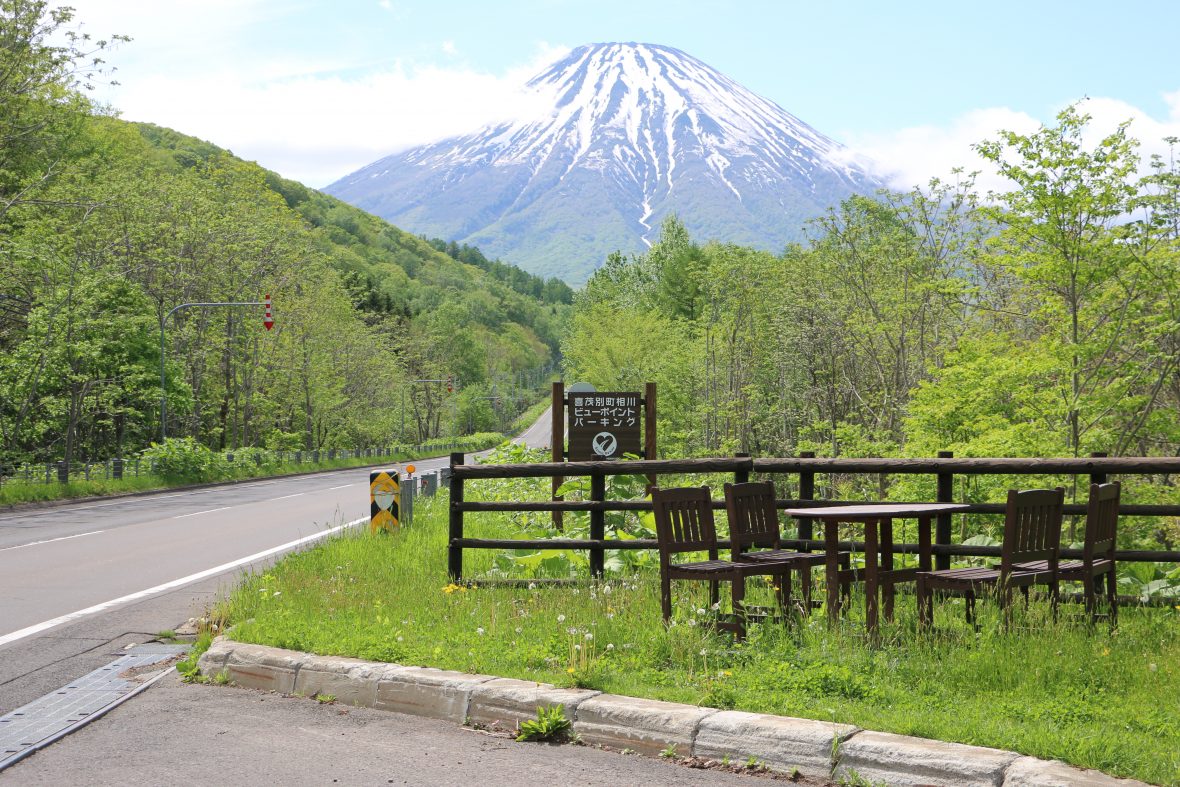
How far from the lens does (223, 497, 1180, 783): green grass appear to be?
538 cm

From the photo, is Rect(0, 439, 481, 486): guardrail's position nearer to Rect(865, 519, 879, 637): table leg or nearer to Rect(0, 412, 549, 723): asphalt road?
Rect(0, 412, 549, 723): asphalt road

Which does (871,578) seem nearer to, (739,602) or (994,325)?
(739,602)

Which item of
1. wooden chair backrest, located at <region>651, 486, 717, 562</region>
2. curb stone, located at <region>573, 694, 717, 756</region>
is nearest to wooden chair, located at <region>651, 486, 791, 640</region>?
wooden chair backrest, located at <region>651, 486, 717, 562</region>

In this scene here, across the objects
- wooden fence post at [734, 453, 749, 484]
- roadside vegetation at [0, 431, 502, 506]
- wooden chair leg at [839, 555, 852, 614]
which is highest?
wooden fence post at [734, 453, 749, 484]

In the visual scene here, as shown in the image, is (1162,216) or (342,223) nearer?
(1162,216)

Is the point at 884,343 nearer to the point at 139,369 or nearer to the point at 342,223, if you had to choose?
the point at 139,369

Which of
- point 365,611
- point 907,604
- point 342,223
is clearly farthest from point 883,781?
point 342,223

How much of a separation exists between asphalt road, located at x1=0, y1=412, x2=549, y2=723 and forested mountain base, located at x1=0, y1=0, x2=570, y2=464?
19.6 ft

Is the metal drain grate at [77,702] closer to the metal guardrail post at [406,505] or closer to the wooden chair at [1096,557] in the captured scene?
the wooden chair at [1096,557]

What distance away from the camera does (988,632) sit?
6785mm

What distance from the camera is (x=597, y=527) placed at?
33.5 ft

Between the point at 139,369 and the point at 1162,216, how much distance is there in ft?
103

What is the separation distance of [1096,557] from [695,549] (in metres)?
2.73

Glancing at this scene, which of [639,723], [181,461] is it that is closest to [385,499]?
[639,723]
